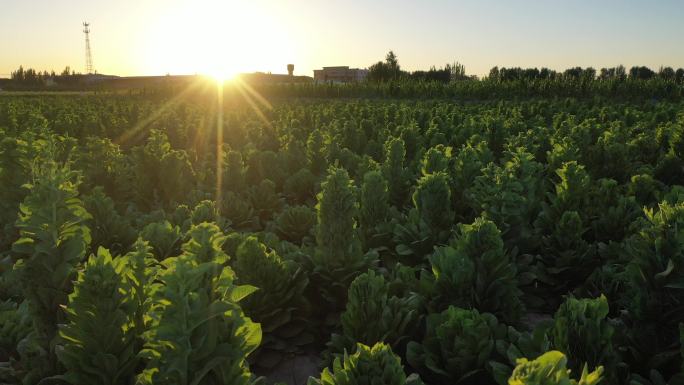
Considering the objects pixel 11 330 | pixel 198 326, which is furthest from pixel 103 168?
pixel 198 326

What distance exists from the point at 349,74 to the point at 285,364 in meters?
102

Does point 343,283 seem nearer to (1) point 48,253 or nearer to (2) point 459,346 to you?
(2) point 459,346

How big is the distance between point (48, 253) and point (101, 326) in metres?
0.62

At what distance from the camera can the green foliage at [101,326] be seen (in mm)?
2666

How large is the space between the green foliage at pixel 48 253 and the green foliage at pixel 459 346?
2342 millimetres

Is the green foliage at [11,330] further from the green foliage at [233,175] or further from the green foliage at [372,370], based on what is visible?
the green foliage at [233,175]

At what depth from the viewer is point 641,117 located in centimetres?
1667

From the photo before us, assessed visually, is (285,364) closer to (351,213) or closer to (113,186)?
(351,213)

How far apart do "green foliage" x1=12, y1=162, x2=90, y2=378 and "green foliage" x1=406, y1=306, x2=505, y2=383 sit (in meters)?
2.34

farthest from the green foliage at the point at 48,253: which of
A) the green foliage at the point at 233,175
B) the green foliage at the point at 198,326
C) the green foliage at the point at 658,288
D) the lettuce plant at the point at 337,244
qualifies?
the green foliage at the point at 233,175

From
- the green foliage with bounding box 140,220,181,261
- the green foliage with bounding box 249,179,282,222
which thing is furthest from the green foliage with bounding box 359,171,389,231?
the green foliage with bounding box 249,179,282,222

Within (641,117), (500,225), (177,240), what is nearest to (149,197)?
(177,240)

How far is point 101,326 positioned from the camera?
2.71 m

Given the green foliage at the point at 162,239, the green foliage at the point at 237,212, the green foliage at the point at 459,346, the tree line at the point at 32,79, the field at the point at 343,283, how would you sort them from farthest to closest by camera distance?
the tree line at the point at 32,79 → the green foliage at the point at 237,212 → the green foliage at the point at 162,239 → the green foliage at the point at 459,346 → the field at the point at 343,283
